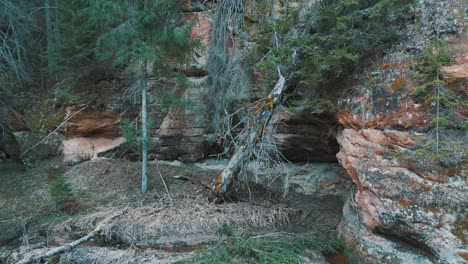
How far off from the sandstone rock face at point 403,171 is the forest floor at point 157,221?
109 centimetres

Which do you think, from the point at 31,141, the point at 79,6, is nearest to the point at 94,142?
the point at 31,141

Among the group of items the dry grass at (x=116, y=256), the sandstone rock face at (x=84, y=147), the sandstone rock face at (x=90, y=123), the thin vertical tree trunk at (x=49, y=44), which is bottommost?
the dry grass at (x=116, y=256)

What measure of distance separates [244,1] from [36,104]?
729 centimetres

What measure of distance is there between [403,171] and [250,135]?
10.1 ft

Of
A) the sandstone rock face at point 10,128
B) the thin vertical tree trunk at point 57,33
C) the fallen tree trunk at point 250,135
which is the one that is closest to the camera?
the fallen tree trunk at point 250,135

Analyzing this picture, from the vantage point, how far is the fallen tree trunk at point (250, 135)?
6.42 m

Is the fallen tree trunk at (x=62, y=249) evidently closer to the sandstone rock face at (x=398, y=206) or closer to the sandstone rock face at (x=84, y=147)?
the sandstone rock face at (x=84, y=147)

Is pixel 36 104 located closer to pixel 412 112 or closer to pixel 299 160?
pixel 299 160

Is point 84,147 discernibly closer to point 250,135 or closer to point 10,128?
point 10,128

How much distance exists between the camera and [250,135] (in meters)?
6.59

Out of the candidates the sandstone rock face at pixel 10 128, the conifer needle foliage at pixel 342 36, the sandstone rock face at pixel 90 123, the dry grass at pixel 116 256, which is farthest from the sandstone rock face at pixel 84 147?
the conifer needle foliage at pixel 342 36

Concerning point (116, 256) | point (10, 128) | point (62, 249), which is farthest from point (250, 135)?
point (10, 128)

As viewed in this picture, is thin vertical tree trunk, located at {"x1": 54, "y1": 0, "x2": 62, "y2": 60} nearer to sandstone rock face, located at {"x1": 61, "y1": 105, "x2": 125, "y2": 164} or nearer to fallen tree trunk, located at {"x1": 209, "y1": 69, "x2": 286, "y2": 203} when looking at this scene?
sandstone rock face, located at {"x1": 61, "y1": 105, "x2": 125, "y2": 164}

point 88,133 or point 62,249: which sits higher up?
point 88,133
